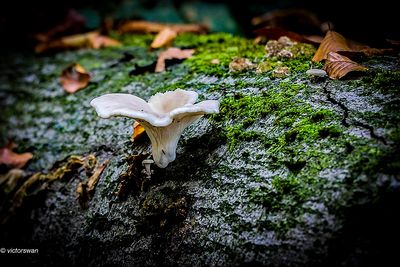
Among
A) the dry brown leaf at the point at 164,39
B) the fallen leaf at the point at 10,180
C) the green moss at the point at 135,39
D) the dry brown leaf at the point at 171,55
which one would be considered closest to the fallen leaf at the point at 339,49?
the dry brown leaf at the point at 171,55

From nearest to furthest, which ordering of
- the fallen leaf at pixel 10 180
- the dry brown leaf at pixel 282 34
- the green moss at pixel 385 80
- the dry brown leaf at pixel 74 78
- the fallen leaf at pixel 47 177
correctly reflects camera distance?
the green moss at pixel 385 80 < the fallen leaf at pixel 47 177 < the fallen leaf at pixel 10 180 < the dry brown leaf at pixel 282 34 < the dry brown leaf at pixel 74 78

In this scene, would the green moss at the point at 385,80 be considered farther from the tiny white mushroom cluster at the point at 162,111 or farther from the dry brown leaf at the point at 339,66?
the tiny white mushroom cluster at the point at 162,111

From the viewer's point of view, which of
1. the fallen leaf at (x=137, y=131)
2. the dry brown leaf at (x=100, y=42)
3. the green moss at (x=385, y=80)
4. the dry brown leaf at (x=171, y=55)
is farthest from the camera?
the dry brown leaf at (x=100, y=42)

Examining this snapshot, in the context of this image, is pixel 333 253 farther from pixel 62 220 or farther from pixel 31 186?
pixel 31 186

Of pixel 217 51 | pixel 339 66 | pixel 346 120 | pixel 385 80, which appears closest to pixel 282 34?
pixel 217 51

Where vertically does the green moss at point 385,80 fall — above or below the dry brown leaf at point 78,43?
above

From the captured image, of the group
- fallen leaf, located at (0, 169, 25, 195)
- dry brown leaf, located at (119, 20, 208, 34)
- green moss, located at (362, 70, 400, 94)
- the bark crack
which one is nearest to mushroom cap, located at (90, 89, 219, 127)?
the bark crack

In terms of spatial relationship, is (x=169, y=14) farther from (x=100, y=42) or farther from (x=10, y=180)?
(x=10, y=180)
